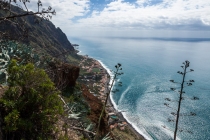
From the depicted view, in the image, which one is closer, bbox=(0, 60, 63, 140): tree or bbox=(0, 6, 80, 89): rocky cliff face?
bbox=(0, 60, 63, 140): tree

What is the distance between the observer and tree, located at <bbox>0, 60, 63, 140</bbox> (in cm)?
505

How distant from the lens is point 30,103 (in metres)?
5.27

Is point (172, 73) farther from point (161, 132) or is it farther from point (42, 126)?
point (42, 126)

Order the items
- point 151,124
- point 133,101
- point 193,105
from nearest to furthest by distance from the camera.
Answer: point 151,124, point 193,105, point 133,101

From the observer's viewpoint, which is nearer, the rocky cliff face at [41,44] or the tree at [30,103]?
the tree at [30,103]

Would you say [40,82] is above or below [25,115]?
above

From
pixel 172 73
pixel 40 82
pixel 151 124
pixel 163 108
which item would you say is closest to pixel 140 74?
pixel 172 73

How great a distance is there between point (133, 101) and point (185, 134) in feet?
60.9

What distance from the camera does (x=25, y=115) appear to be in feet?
17.2

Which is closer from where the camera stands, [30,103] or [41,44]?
[30,103]

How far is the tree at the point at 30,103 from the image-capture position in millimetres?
5047

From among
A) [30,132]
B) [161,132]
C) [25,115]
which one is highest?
[25,115]

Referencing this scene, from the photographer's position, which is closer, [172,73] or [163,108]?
[163,108]

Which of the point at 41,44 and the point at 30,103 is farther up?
the point at 41,44
